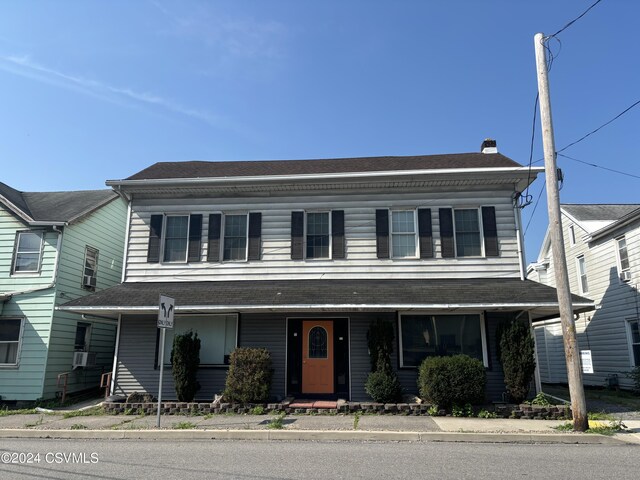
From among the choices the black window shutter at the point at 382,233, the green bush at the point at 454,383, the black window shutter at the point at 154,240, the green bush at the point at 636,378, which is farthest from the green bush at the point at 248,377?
the green bush at the point at 636,378

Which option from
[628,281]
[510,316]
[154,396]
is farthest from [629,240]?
[154,396]

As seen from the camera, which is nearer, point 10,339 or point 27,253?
point 10,339

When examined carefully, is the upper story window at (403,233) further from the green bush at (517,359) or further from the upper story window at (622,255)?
the upper story window at (622,255)

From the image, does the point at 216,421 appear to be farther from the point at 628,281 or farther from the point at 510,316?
the point at 628,281

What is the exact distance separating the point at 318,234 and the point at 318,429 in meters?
6.23

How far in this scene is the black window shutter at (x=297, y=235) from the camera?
13.8 meters

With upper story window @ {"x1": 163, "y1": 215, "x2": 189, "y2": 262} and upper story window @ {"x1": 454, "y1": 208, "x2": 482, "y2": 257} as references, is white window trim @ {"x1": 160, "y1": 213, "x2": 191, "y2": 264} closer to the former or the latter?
upper story window @ {"x1": 163, "y1": 215, "x2": 189, "y2": 262}

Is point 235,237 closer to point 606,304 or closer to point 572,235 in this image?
point 606,304

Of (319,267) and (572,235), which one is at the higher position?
(572,235)

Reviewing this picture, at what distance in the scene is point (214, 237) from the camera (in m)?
14.1

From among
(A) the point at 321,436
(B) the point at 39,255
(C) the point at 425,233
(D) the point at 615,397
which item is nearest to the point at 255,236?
(C) the point at 425,233

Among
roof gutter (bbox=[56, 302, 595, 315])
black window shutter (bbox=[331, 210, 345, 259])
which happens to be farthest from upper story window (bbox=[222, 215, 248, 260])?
black window shutter (bbox=[331, 210, 345, 259])

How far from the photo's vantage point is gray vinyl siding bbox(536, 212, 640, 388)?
51.4 feet

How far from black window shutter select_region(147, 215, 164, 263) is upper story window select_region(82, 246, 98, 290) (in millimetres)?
3680
